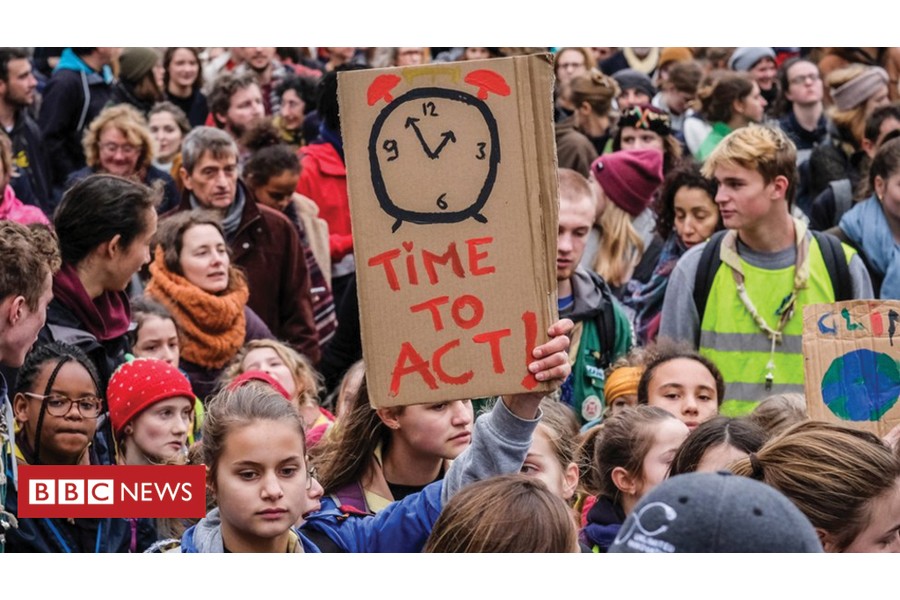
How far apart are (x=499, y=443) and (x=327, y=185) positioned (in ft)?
15.8

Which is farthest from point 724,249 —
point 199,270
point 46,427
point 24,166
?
point 24,166

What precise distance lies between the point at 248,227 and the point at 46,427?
2877mm

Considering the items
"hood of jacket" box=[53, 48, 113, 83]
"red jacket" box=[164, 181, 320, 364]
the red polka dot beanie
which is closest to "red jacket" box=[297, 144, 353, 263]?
"red jacket" box=[164, 181, 320, 364]

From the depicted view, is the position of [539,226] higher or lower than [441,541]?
higher

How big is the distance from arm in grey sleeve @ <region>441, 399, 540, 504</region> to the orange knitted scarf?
302 cm

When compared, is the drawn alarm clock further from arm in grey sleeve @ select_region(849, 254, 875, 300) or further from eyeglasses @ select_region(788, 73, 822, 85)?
eyeglasses @ select_region(788, 73, 822, 85)

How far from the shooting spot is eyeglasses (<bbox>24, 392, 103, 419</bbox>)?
4949 millimetres

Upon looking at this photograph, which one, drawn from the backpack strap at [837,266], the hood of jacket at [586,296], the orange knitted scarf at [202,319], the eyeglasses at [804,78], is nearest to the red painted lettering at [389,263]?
the hood of jacket at [586,296]

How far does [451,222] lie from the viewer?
12.0 ft

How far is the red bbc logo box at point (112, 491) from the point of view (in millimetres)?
4680

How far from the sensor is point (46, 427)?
Result: 490cm

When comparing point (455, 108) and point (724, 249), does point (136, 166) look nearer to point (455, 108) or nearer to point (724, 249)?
point (724, 249)

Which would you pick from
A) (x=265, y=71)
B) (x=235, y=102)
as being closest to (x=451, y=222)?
(x=235, y=102)

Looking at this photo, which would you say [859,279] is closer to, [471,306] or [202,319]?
[202,319]
